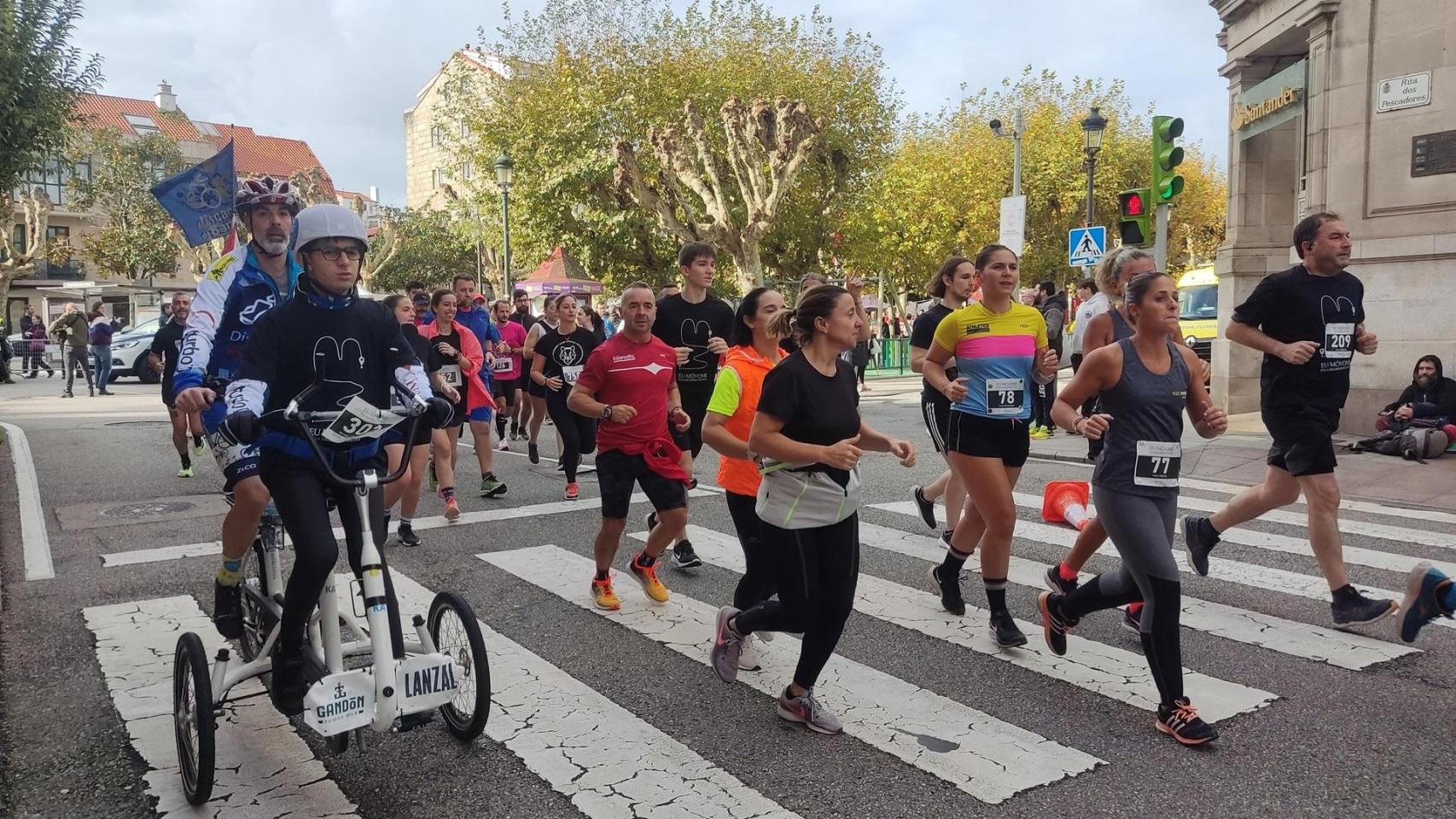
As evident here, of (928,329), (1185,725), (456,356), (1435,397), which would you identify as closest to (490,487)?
(456,356)

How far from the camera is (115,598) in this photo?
598 centimetres

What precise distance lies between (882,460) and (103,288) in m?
48.4

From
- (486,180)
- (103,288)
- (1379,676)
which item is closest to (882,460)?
(1379,676)

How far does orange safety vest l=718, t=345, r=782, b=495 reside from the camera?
476cm

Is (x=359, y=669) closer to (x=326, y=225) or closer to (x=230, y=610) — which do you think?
(x=230, y=610)

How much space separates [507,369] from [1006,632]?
9.94 m

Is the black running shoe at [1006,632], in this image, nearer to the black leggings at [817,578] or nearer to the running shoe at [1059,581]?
the running shoe at [1059,581]

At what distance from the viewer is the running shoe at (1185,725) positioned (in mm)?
3791

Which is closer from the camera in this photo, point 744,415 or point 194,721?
point 194,721

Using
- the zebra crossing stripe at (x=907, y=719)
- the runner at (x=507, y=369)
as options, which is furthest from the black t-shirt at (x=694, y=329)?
the runner at (x=507, y=369)

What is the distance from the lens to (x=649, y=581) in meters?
5.89

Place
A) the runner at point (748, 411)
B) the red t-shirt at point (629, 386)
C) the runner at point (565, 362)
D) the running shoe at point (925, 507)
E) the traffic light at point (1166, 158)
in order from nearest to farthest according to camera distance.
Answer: the runner at point (748, 411)
the red t-shirt at point (629, 386)
the running shoe at point (925, 507)
the runner at point (565, 362)
the traffic light at point (1166, 158)

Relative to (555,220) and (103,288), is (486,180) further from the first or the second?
(103,288)

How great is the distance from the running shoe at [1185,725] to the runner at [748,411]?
1.60 m
